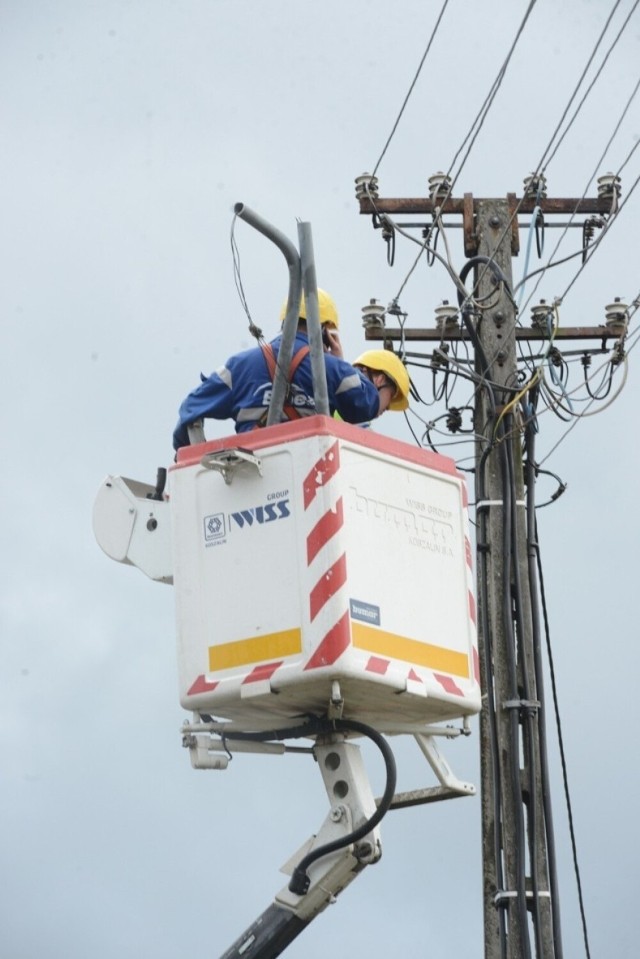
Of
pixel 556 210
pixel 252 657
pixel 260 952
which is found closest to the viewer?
pixel 252 657

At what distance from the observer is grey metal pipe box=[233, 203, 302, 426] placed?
880 cm

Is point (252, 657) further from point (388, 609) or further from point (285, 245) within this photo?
point (285, 245)

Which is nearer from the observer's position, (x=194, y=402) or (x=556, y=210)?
(x=194, y=402)

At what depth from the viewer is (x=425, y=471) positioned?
30.8ft

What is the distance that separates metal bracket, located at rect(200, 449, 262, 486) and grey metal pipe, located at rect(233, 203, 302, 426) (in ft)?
1.14

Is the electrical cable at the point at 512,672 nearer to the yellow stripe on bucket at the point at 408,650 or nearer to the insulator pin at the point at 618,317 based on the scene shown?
the insulator pin at the point at 618,317

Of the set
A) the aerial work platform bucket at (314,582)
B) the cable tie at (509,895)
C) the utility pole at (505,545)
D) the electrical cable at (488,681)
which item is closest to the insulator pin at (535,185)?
the utility pole at (505,545)

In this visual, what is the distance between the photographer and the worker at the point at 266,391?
9492 mm

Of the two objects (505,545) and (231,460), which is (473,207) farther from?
(231,460)

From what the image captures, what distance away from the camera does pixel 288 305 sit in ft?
30.0

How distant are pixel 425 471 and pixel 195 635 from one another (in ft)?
3.87

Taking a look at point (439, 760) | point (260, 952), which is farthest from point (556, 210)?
point (260, 952)

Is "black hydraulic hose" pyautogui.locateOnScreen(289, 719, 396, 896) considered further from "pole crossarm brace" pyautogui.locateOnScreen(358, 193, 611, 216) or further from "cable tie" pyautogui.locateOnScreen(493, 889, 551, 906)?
"pole crossarm brace" pyautogui.locateOnScreen(358, 193, 611, 216)

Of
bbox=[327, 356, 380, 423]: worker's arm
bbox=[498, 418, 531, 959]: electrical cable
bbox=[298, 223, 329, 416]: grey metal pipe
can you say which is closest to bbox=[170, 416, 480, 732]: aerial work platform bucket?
bbox=[298, 223, 329, 416]: grey metal pipe
